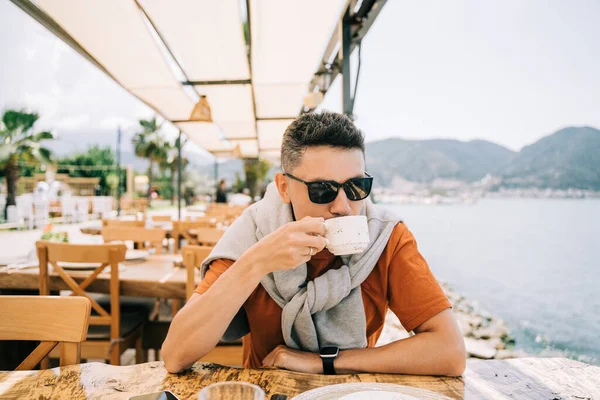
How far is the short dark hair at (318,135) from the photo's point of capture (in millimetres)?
1233

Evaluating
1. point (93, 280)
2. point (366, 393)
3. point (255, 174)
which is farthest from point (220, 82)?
point (255, 174)

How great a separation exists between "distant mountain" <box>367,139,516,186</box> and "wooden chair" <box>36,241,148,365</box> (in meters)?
15.6

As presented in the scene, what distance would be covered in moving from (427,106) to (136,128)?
2883cm

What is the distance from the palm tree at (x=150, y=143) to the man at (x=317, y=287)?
119 ft

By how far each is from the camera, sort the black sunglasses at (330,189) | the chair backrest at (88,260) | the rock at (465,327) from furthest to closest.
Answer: the rock at (465,327)
the chair backrest at (88,260)
the black sunglasses at (330,189)

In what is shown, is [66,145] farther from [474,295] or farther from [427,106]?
[474,295]

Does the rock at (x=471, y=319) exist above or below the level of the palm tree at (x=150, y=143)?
below

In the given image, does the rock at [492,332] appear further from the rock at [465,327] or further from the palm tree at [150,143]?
the palm tree at [150,143]

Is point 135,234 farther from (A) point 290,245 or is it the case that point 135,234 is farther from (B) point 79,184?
(B) point 79,184

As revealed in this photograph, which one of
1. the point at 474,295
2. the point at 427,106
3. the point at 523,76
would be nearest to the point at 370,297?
the point at 474,295

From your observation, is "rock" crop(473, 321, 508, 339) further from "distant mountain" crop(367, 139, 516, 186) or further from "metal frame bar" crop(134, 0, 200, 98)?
"distant mountain" crop(367, 139, 516, 186)

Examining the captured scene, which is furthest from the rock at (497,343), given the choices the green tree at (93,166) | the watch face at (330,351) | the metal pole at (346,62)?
the green tree at (93,166)

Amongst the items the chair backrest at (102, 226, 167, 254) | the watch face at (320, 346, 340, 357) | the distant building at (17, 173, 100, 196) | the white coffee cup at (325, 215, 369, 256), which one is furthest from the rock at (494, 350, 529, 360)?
the distant building at (17, 173, 100, 196)

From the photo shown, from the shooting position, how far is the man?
1072 millimetres
